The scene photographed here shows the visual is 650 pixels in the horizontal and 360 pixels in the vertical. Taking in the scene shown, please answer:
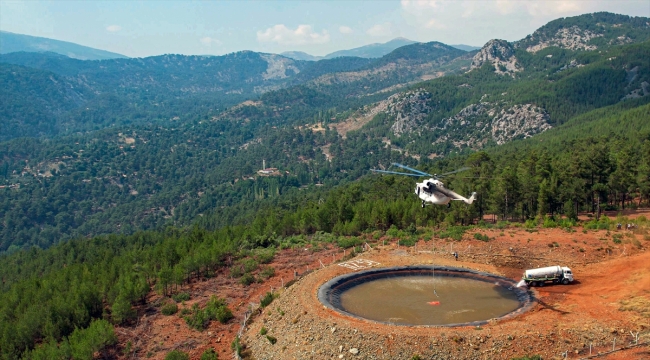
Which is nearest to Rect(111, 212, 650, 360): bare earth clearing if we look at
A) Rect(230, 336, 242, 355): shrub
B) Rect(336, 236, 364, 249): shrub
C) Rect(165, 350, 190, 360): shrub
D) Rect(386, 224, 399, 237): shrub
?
Rect(230, 336, 242, 355): shrub

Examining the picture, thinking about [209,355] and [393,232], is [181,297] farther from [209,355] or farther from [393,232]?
[393,232]

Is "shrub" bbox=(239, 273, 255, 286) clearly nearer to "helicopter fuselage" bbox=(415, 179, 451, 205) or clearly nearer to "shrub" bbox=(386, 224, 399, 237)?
"shrub" bbox=(386, 224, 399, 237)

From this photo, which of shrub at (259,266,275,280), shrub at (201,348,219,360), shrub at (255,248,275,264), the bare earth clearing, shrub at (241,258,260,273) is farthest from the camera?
shrub at (255,248,275,264)

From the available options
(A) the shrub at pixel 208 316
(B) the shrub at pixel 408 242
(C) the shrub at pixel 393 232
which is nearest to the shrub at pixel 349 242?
(C) the shrub at pixel 393 232

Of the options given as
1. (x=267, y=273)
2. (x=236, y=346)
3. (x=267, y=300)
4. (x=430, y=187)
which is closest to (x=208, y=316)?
(x=267, y=300)

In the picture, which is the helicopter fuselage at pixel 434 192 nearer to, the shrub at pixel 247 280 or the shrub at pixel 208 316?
the shrub at pixel 247 280
